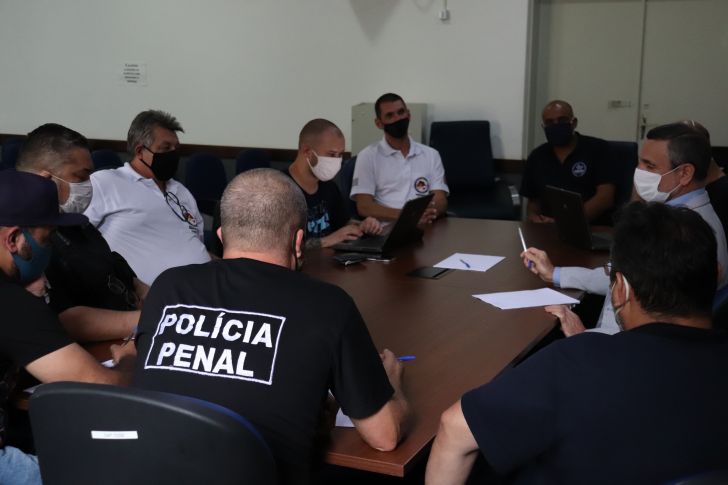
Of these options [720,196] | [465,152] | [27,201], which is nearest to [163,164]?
[27,201]

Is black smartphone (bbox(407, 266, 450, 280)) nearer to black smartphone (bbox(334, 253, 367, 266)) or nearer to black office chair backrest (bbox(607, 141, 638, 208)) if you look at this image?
black smartphone (bbox(334, 253, 367, 266))

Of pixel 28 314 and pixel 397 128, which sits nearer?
pixel 28 314

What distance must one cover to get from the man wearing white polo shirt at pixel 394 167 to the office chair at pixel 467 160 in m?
0.94

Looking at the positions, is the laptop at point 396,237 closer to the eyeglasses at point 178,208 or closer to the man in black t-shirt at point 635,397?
the eyeglasses at point 178,208

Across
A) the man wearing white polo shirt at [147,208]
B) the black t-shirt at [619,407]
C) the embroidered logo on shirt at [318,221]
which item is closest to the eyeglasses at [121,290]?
the man wearing white polo shirt at [147,208]

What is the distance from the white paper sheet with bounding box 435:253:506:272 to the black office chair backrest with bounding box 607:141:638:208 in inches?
74.1

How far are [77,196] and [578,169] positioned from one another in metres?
3.35

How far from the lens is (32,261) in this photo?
208cm

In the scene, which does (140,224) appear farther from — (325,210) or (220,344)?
(220,344)

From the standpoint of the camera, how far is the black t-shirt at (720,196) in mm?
3449

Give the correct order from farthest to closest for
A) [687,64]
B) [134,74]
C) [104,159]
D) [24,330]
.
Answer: [134,74] → [687,64] → [104,159] → [24,330]

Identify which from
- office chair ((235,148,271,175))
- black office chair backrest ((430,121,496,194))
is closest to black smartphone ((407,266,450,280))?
black office chair backrest ((430,121,496,194))

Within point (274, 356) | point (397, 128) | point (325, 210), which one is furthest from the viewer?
point (397, 128)

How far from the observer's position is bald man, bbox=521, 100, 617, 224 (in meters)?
5.11
